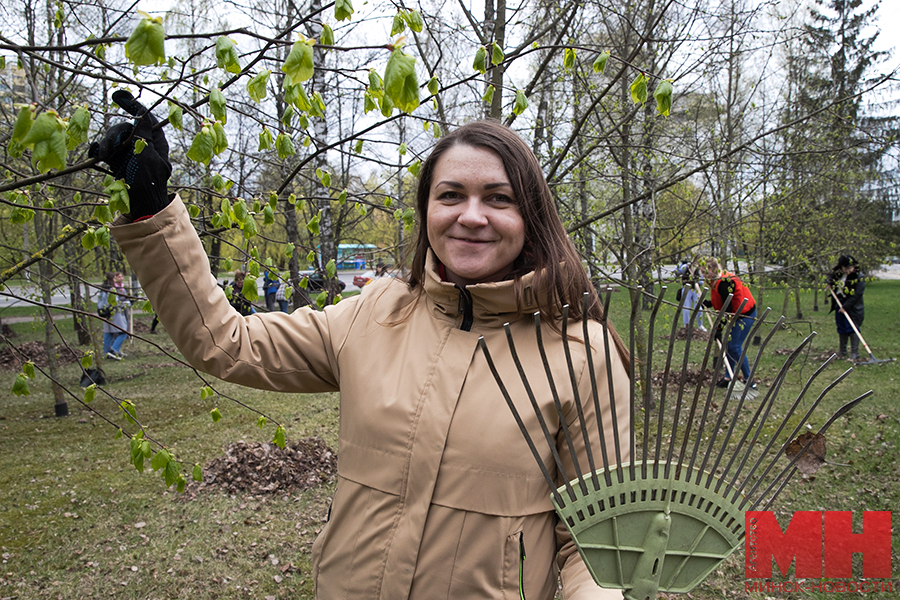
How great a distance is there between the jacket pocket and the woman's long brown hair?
1.87 ft

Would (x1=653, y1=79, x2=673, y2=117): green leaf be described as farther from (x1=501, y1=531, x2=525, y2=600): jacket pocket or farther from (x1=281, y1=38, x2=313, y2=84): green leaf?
(x1=501, y1=531, x2=525, y2=600): jacket pocket

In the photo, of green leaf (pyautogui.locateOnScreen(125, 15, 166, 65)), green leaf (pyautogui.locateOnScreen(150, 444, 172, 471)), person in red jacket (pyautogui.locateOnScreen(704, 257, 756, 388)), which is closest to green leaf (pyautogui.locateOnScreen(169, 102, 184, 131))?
green leaf (pyautogui.locateOnScreen(125, 15, 166, 65))

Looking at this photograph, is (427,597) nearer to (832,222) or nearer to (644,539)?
(644,539)

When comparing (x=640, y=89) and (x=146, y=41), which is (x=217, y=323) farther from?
(x=640, y=89)

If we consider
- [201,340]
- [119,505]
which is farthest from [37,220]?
[201,340]

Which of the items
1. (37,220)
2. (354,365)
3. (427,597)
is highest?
(37,220)

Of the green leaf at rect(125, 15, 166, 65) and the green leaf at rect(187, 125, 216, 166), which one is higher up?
the green leaf at rect(125, 15, 166, 65)

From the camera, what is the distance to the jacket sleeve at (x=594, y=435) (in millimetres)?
1396

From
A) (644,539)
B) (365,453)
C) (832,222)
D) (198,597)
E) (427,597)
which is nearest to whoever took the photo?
(644,539)

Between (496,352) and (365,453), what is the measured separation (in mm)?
433

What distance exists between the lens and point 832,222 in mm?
13961

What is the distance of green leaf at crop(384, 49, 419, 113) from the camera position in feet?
4.04

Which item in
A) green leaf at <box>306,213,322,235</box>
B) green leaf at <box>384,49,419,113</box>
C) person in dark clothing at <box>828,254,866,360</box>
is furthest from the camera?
person in dark clothing at <box>828,254,866,360</box>

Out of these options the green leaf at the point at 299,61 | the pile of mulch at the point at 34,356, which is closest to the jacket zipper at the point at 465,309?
the green leaf at the point at 299,61
